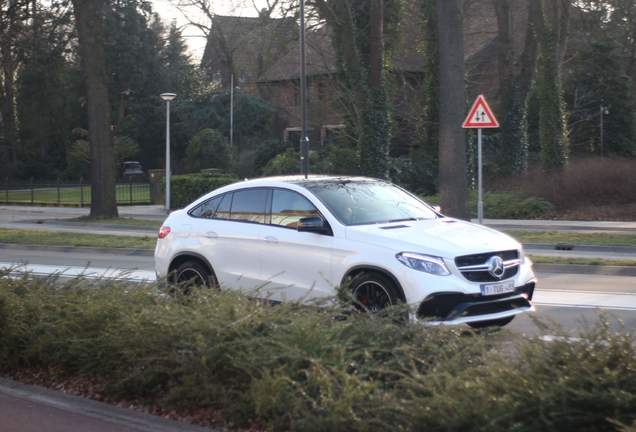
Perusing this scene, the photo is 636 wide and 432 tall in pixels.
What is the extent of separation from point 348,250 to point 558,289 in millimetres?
5374

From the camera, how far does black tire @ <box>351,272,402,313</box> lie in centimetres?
868

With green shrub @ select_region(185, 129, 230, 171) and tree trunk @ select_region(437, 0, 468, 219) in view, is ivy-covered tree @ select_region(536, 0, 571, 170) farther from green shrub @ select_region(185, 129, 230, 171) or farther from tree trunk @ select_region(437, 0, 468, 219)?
green shrub @ select_region(185, 129, 230, 171)

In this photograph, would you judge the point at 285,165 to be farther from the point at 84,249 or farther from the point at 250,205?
the point at 250,205

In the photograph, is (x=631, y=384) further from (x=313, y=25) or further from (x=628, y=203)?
(x=313, y=25)

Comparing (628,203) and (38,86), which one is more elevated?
(38,86)

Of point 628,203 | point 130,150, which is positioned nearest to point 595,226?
point 628,203

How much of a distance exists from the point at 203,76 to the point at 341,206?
191 feet

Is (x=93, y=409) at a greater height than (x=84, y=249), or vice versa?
(x=84, y=249)

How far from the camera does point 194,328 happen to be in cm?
648

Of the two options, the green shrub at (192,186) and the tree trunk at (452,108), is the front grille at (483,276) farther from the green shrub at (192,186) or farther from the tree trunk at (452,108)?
the green shrub at (192,186)

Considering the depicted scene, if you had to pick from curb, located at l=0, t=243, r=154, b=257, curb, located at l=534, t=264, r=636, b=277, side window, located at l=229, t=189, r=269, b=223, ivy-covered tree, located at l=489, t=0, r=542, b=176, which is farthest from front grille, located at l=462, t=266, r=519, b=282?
ivy-covered tree, located at l=489, t=0, r=542, b=176

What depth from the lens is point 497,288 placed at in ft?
28.7

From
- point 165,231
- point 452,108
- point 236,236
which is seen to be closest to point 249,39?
point 452,108

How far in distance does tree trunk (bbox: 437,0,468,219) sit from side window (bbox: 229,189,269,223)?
8806mm
